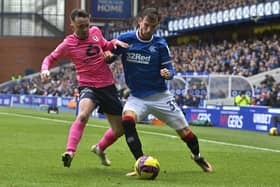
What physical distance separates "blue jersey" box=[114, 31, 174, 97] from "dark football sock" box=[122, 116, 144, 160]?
1.70 ft

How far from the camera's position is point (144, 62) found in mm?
11000

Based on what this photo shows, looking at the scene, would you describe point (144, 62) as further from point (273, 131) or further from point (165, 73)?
point (273, 131)

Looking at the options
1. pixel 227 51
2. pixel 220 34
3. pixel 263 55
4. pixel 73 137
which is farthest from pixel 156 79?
pixel 220 34

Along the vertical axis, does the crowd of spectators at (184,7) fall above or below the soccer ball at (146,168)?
above

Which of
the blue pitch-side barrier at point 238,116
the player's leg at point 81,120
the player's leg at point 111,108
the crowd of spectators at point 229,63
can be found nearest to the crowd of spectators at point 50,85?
the crowd of spectators at point 229,63

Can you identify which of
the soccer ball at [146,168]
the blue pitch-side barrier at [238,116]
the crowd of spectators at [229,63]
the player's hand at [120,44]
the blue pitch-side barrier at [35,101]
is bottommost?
the blue pitch-side barrier at [35,101]

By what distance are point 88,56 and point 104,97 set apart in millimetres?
650

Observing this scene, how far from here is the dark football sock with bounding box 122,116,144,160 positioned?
419 inches

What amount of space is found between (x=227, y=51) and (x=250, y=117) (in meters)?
17.4

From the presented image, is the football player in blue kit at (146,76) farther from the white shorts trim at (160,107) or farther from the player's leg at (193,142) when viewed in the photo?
the player's leg at (193,142)

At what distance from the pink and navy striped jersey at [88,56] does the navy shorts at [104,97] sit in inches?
3.0

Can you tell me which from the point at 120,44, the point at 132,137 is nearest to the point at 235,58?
the point at 120,44

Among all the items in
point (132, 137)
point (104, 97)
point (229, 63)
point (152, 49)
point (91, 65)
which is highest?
point (152, 49)

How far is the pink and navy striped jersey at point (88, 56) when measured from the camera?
37.7 ft
